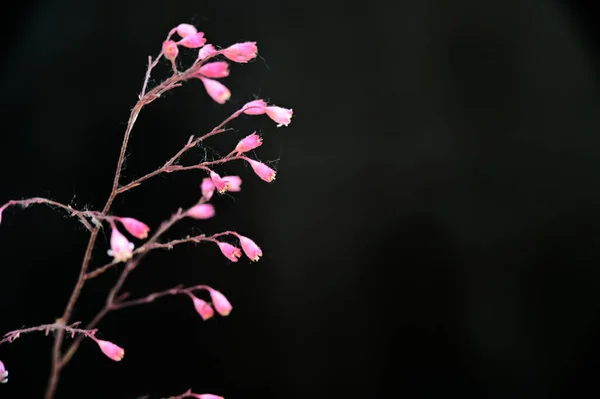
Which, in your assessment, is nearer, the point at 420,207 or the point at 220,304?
the point at 220,304

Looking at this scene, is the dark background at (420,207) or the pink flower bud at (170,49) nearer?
the pink flower bud at (170,49)

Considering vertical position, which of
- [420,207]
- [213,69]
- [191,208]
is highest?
[213,69]

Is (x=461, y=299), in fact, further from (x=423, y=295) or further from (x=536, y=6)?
(x=536, y=6)

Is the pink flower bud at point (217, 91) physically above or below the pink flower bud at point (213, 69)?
below

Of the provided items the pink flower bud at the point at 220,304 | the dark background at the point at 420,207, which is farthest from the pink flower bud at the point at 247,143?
the dark background at the point at 420,207

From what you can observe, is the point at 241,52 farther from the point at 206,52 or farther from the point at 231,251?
the point at 231,251

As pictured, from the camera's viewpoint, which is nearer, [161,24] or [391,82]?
[161,24]

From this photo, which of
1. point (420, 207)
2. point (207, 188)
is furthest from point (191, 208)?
point (420, 207)

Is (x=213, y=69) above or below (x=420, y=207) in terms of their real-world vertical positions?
above

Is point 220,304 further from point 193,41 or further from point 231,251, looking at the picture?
point 193,41

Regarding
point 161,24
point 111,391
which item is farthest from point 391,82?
point 111,391

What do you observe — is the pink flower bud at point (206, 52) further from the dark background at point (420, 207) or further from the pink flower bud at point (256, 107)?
the dark background at point (420, 207)
